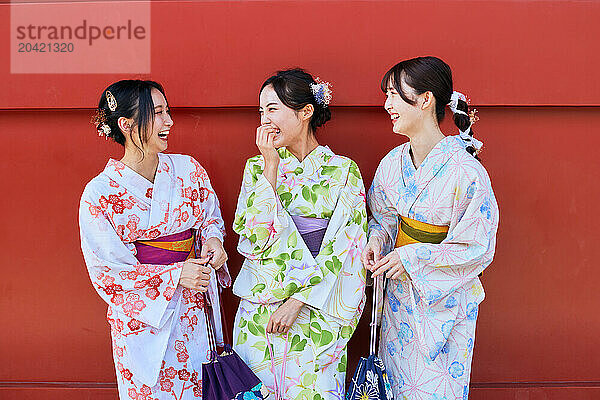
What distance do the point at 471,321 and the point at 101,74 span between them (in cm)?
208

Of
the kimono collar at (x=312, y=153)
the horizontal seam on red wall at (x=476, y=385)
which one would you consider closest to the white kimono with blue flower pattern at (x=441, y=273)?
the kimono collar at (x=312, y=153)

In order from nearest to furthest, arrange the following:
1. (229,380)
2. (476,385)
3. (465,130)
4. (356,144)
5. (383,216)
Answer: (229,380) < (465,130) < (383,216) < (356,144) < (476,385)

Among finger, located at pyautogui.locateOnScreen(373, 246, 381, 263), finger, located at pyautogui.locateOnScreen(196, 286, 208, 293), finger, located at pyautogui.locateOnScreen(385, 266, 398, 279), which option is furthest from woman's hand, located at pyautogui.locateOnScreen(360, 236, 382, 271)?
finger, located at pyautogui.locateOnScreen(196, 286, 208, 293)

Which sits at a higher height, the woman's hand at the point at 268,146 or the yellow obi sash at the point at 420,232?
the woman's hand at the point at 268,146

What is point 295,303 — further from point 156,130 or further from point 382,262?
point 156,130

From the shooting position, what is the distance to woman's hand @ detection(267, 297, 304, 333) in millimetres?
2436

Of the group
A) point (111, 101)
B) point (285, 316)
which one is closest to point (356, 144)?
point (285, 316)

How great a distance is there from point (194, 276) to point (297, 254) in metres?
0.43

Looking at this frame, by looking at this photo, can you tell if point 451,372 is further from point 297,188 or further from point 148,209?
point 148,209

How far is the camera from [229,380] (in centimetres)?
234

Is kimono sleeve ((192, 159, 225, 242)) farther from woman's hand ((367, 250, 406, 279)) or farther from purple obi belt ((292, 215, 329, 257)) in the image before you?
woman's hand ((367, 250, 406, 279))

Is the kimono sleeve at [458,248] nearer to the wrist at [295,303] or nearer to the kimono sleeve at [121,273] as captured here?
the wrist at [295,303]

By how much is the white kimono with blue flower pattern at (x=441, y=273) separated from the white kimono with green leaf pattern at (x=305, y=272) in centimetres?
22

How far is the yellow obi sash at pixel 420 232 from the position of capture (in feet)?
7.96
